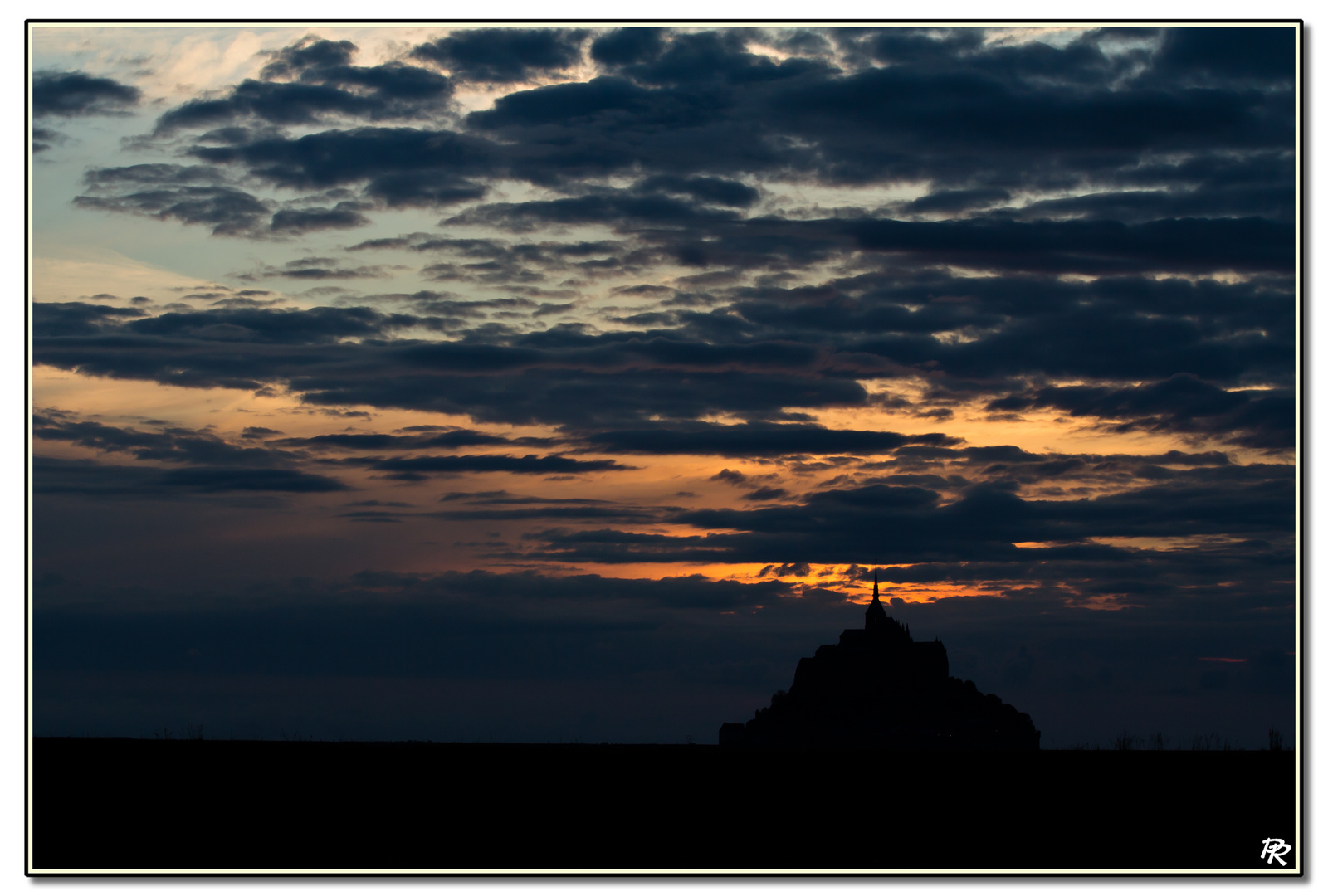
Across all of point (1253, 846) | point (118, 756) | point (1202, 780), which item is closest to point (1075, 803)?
point (1202, 780)

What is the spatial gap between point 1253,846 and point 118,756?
35.3 metres

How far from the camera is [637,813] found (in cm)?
3341

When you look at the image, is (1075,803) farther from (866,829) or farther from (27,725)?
(27,725)

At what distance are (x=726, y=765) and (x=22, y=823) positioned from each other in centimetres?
2532

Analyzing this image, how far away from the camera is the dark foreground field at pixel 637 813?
87.6 feet

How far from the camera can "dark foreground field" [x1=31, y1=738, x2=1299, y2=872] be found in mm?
26703
